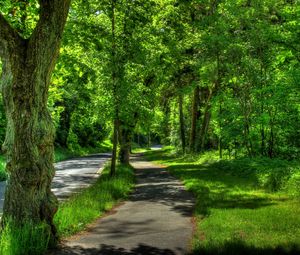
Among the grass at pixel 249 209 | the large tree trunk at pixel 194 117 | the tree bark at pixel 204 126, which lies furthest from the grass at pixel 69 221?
the large tree trunk at pixel 194 117

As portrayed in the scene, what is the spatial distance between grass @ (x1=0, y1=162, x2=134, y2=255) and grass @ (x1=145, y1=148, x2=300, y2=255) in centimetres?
300

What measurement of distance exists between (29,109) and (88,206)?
574 centimetres

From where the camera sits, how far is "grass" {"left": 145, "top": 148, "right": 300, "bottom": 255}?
9.35 metres

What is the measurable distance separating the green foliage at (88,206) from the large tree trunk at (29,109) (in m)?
1.52

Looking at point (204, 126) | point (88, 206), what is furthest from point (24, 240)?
point (204, 126)

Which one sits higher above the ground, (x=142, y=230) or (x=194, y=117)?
(x=194, y=117)

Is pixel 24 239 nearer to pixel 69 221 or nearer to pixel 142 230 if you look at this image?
pixel 69 221

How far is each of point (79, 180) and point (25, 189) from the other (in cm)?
1586

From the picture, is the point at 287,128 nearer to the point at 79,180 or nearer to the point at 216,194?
the point at 216,194

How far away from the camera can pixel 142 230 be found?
39.2 feet

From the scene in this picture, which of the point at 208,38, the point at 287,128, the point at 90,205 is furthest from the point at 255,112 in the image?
the point at 90,205

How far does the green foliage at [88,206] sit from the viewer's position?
11938 mm

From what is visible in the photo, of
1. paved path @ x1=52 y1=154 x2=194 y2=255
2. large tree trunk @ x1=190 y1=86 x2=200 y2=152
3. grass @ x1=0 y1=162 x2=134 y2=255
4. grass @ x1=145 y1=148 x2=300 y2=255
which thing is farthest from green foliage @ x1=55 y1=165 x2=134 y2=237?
large tree trunk @ x1=190 y1=86 x2=200 y2=152

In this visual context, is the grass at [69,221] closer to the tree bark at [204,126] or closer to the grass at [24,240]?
the grass at [24,240]
